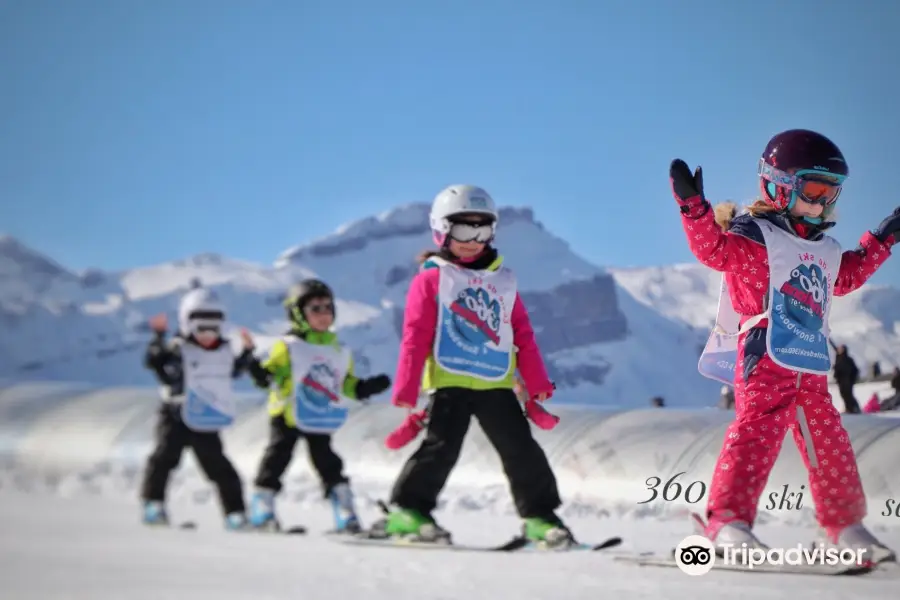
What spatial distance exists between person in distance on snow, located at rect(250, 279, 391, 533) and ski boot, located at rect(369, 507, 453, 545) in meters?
1.01

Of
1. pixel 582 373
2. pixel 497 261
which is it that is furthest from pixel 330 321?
pixel 582 373

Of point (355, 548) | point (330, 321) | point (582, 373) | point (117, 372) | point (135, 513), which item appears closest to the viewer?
point (355, 548)

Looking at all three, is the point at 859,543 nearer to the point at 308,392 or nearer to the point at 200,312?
the point at 308,392

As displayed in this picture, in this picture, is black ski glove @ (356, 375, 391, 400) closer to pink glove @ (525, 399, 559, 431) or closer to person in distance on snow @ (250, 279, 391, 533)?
person in distance on snow @ (250, 279, 391, 533)

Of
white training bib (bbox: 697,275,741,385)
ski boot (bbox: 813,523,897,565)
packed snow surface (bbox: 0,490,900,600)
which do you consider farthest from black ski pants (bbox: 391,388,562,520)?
ski boot (bbox: 813,523,897,565)

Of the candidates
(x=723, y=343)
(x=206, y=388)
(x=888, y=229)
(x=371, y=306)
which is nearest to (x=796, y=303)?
(x=723, y=343)

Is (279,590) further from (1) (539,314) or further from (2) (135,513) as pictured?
(1) (539,314)

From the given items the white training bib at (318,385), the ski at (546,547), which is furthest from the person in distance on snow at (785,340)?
the white training bib at (318,385)

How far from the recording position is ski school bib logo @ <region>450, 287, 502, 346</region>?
4445mm

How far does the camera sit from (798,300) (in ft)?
11.8

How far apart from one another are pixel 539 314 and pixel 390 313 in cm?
812

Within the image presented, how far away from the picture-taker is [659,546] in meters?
4.66

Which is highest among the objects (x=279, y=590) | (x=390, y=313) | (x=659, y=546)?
(x=390, y=313)

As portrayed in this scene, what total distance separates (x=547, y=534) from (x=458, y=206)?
1.28 m
